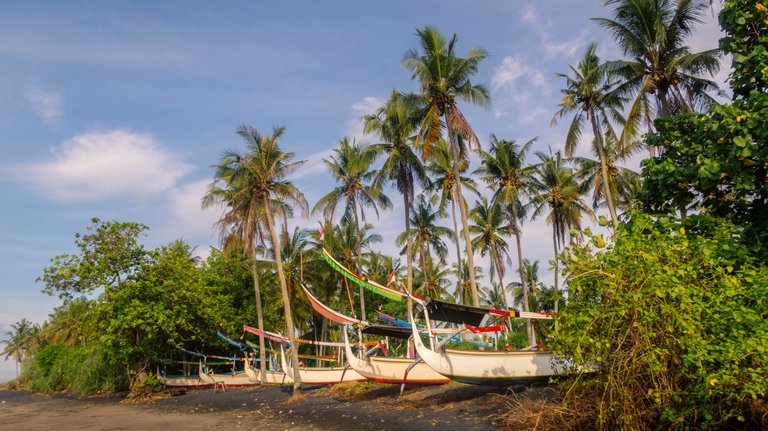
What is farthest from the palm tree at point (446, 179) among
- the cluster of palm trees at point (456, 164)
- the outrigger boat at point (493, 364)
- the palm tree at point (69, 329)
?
the palm tree at point (69, 329)

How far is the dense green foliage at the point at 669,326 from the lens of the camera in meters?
6.72

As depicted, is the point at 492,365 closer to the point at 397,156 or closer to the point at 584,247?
the point at 584,247

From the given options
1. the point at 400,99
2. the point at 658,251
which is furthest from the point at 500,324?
the point at 400,99

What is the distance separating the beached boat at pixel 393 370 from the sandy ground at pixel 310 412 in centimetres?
38

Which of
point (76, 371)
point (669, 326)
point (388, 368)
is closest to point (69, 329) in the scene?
point (76, 371)

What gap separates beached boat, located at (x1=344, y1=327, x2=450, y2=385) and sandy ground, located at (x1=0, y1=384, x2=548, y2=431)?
0.38 meters

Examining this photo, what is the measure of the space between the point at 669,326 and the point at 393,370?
12.7 m

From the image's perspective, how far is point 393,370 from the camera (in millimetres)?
18547

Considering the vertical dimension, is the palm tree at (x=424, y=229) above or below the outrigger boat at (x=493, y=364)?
above

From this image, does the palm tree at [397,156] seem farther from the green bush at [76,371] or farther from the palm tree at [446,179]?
the green bush at [76,371]

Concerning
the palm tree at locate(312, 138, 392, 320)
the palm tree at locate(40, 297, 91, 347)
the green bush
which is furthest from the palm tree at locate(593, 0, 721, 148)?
the palm tree at locate(40, 297, 91, 347)

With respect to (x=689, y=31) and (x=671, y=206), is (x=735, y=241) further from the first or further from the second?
(x=689, y=31)

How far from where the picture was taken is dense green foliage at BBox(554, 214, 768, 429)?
672 centimetres

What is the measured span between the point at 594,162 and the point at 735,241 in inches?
1042
